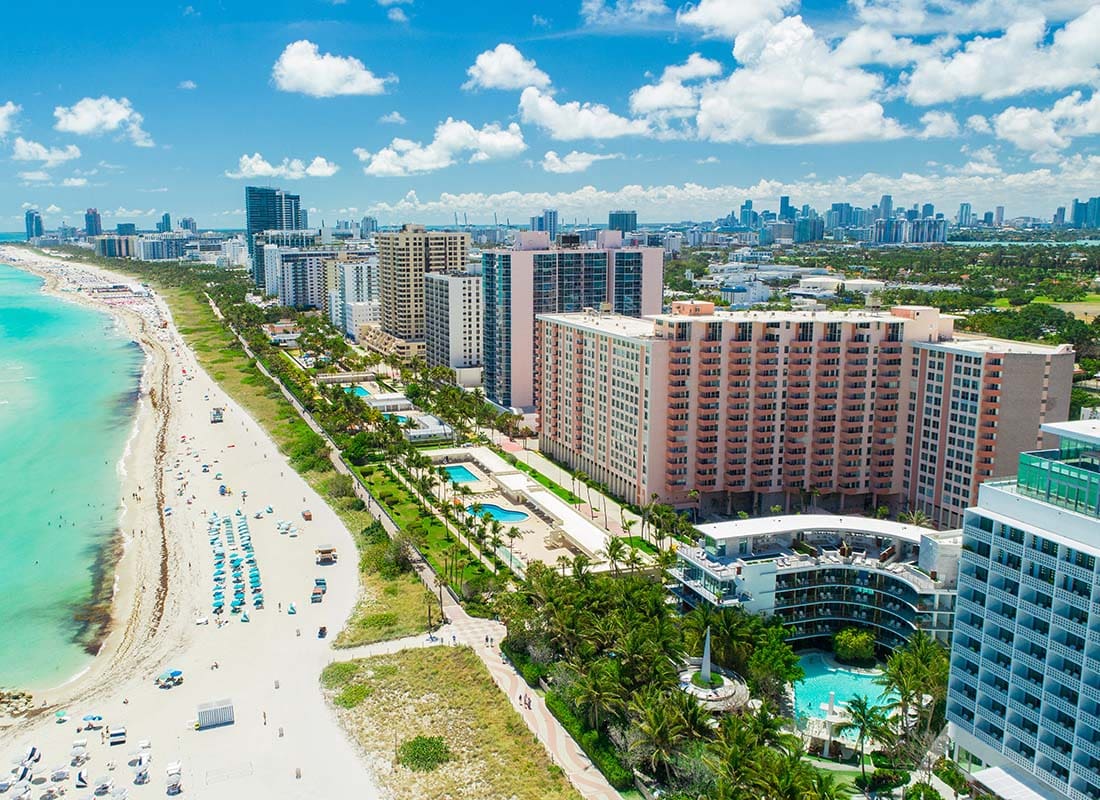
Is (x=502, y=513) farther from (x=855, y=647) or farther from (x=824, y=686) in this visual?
(x=824, y=686)

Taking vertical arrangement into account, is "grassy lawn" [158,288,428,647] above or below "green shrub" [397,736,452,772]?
above

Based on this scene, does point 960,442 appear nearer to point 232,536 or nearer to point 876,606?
point 876,606

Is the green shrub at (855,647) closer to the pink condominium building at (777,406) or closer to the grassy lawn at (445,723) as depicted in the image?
the grassy lawn at (445,723)

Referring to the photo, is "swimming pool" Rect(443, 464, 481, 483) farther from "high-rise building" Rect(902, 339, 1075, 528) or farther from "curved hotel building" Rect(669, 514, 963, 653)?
"high-rise building" Rect(902, 339, 1075, 528)

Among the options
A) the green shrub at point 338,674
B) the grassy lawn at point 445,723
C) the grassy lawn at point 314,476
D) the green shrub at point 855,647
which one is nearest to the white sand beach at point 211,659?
the green shrub at point 338,674

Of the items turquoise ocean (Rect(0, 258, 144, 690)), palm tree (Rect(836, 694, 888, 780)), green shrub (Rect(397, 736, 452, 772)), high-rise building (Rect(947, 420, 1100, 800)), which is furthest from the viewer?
turquoise ocean (Rect(0, 258, 144, 690))

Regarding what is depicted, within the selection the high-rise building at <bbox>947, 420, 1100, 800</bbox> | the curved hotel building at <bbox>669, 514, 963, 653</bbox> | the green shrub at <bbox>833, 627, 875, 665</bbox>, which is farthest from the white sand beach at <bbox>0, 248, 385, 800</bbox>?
the green shrub at <bbox>833, 627, 875, 665</bbox>

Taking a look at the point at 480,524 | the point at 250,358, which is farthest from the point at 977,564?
the point at 250,358
